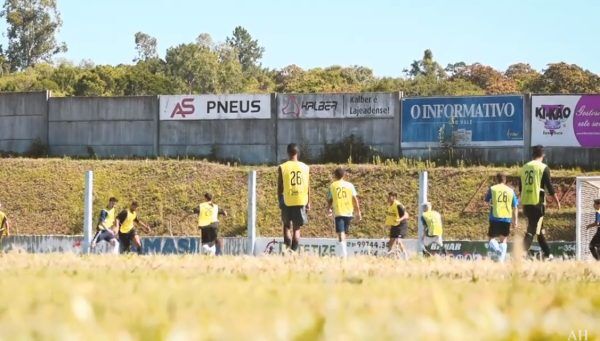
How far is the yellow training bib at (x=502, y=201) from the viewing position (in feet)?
69.4

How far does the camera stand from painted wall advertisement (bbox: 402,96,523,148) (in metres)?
40.3

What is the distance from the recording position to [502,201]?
21172 millimetres

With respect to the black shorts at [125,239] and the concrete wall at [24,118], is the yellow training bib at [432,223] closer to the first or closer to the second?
the black shorts at [125,239]

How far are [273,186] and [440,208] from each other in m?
6.31

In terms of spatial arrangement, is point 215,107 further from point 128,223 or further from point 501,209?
point 501,209

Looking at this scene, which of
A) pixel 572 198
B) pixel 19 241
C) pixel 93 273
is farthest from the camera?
pixel 572 198

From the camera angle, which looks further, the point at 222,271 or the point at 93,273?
the point at 222,271

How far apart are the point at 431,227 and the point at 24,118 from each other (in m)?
25.4

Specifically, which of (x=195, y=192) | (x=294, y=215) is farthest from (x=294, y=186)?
(x=195, y=192)

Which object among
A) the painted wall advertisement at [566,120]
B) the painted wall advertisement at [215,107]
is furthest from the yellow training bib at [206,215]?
the painted wall advertisement at [215,107]

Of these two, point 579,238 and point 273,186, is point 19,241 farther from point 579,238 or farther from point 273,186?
point 579,238

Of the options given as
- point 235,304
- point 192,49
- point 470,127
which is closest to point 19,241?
point 470,127

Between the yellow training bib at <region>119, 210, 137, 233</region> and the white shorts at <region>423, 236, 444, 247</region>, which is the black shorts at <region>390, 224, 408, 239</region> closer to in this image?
the white shorts at <region>423, 236, 444, 247</region>

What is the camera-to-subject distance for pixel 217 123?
147 feet
